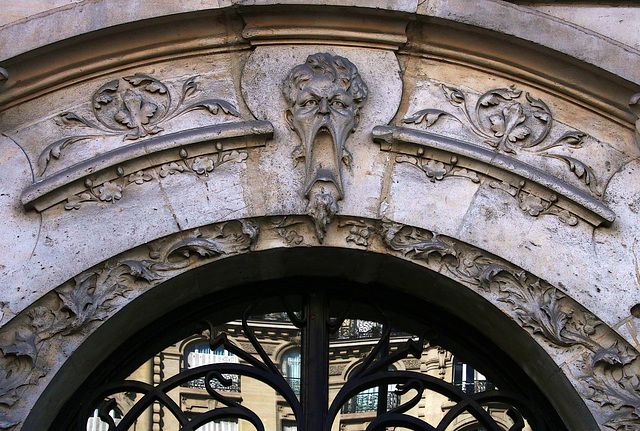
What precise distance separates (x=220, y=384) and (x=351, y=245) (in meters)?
1.04

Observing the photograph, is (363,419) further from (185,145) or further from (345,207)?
(185,145)

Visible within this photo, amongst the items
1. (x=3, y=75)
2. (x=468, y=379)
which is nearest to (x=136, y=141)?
(x=3, y=75)

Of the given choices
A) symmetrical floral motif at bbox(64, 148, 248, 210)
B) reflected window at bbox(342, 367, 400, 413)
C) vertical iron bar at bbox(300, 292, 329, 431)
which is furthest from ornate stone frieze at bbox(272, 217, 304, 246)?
reflected window at bbox(342, 367, 400, 413)

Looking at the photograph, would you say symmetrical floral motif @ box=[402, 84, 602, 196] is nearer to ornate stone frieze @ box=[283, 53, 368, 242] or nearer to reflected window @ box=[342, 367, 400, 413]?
ornate stone frieze @ box=[283, 53, 368, 242]

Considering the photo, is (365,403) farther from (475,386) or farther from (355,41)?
(355,41)

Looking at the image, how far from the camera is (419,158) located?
5738 millimetres

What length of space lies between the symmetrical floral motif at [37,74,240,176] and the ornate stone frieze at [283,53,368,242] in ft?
1.22

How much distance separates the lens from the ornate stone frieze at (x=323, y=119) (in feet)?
18.3

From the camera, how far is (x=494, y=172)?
5.66 metres

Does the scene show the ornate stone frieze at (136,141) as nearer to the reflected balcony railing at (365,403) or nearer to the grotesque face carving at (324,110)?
the grotesque face carving at (324,110)

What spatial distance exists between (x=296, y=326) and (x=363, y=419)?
2.12 feet

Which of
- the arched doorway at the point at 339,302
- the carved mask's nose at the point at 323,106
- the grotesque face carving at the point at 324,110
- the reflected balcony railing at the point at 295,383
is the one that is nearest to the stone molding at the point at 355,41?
the grotesque face carving at the point at 324,110

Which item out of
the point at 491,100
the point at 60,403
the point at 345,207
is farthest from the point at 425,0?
the point at 60,403

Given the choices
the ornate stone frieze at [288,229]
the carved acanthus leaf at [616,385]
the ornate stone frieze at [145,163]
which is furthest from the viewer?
the ornate stone frieze at [288,229]
